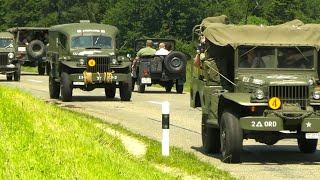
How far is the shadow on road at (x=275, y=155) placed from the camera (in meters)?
13.9

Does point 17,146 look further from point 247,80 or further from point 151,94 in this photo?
point 151,94

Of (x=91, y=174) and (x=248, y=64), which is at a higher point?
(x=248, y=64)

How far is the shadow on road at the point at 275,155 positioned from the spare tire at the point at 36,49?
33937mm

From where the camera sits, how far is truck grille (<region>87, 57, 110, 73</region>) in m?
27.3

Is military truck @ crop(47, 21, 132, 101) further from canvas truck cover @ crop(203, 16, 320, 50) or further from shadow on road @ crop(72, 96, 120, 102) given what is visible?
canvas truck cover @ crop(203, 16, 320, 50)

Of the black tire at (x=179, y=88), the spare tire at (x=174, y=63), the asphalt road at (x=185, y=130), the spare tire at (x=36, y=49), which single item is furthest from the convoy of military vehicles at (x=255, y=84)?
the spare tire at (x=36, y=49)

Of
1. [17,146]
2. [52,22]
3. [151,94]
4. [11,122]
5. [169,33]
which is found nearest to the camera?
[17,146]

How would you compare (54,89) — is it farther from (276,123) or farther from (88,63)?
(276,123)

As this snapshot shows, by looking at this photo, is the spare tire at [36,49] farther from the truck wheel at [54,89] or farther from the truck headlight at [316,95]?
the truck headlight at [316,95]

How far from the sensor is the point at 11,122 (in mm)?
15859

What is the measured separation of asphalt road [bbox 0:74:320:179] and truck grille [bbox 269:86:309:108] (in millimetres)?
941

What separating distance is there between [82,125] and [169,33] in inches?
2897

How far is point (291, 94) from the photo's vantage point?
13414 millimetres

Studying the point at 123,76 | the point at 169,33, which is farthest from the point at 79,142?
the point at 169,33
